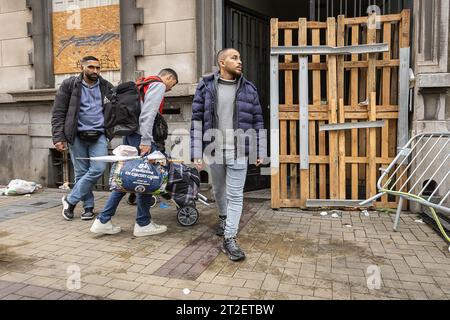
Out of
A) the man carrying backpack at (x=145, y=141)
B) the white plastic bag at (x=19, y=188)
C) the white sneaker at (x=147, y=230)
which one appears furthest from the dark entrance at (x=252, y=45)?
the white plastic bag at (x=19, y=188)

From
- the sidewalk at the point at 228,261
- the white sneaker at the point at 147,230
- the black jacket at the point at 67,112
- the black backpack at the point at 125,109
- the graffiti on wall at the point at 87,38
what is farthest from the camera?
the graffiti on wall at the point at 87,38

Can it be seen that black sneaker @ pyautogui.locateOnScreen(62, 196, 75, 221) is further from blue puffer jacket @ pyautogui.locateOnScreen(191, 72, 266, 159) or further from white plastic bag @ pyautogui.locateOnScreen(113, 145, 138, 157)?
blue puffer jacket @ pyautogui.locateOnScreen(191, 72, 266, 159)

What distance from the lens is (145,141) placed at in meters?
4.15

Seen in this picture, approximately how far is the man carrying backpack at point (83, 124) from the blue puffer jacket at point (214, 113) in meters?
1.65

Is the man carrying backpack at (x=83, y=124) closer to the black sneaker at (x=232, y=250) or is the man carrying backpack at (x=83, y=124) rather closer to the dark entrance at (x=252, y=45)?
the black sneaker at (x=232, y=250)

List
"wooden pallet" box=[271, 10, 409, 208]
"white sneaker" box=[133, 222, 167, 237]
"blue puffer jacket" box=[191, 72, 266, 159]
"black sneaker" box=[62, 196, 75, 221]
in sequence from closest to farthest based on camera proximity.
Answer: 1. "blue puffer jacket" box=[191, 72, 266, 159]
2. "white sneaker" box=[133, 222, 167, 237]
3. "black sneaker" box=[62, 196, 75, 221]
4. "wooden pallet" box=[271, 10, 409, 208]

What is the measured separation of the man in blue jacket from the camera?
12.3ft

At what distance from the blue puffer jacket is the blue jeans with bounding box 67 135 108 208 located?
1.65 meters

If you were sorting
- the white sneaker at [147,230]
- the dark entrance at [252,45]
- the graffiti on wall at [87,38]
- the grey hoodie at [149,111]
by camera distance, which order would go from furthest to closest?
the graffiti on wall at [87,38], the dark entrance at [252,45], the white sneaker at [147,230], the grey hoodie at [149,111]

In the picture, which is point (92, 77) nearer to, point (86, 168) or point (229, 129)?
point (86, 168)

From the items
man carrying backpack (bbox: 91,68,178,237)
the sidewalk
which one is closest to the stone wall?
the sidewalk

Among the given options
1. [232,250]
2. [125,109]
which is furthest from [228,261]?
[125,109]

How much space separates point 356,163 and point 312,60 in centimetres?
151

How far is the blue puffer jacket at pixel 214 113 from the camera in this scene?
12.5 feet
